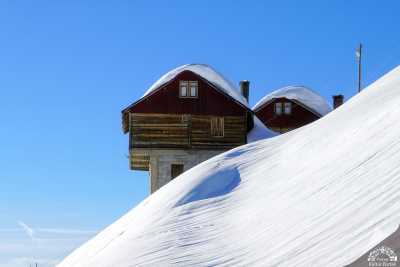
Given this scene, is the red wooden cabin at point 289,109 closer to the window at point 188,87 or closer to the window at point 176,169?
the window at point 188,87

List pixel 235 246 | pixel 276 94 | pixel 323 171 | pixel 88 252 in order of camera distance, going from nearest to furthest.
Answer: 1. pixel 235 246
2. pixel 323 171
3. pixel 88 252
4. pixel 276 94

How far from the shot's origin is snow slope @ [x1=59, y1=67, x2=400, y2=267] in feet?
24.7

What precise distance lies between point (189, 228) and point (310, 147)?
3378 millimetres

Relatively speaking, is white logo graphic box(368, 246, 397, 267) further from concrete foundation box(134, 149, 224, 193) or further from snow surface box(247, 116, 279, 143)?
snow surface box(247, 116, 279, 143)

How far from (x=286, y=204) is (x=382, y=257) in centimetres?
436

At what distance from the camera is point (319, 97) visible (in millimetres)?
47156

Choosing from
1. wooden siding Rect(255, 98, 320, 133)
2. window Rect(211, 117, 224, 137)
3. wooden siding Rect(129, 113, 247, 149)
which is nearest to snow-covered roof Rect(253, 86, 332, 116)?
wooden siding Rect(255, 98, 320, 133)

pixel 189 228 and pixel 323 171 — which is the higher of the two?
pixel 323 171

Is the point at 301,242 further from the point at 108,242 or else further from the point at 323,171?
the point at 108,242

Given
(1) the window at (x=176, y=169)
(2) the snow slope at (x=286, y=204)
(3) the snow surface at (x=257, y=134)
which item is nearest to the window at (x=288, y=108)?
(3) the snow surface at (x=257, y=134)

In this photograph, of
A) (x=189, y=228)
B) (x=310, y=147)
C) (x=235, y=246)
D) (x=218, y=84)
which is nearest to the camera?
(x=235, y=246)

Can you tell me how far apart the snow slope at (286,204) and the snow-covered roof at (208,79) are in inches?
681

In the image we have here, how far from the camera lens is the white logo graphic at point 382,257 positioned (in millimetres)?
6145

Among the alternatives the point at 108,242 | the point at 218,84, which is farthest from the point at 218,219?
the point at 218,84
